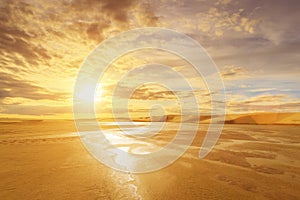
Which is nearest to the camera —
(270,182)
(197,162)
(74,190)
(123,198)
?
(123,198)

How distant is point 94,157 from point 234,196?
7451 millimetres

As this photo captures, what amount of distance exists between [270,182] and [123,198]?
4836 mm

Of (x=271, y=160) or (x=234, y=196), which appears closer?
(x=234, y=196)

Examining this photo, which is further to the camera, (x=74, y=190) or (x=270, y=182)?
(x=270, y=182)

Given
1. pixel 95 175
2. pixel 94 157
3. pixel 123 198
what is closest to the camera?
pixel 123 198

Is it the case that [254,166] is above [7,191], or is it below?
below

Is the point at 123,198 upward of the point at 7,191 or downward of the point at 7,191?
downward

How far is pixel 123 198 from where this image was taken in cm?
528

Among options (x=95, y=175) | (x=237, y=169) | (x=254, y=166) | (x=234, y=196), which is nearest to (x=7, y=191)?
(x=95, y=175)

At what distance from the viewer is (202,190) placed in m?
5.76

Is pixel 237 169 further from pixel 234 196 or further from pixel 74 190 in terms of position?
pixel 74 190

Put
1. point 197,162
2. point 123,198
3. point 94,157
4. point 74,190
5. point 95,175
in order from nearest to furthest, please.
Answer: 1. point 123,198
2. point 74,190
3. point 95,175
4. point 197,162
5. point 94,157

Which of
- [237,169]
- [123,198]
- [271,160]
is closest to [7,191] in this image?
[123,198]

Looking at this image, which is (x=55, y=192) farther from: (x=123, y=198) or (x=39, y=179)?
(x=123, y=198)
